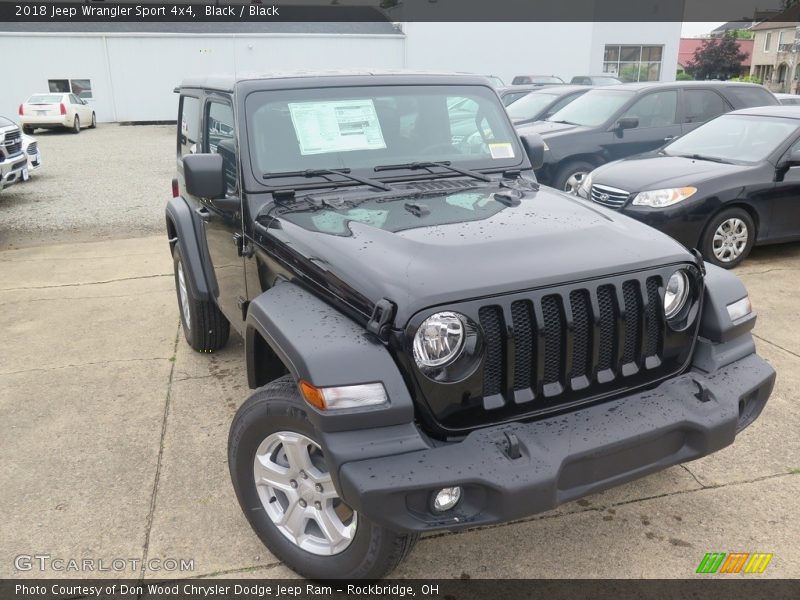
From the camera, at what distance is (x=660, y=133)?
977 cm

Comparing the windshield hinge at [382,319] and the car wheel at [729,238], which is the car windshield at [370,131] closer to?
the windshield hinge at [382,319]

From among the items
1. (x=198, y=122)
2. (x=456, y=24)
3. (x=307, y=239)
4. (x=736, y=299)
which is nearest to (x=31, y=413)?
(x=198, y=122)

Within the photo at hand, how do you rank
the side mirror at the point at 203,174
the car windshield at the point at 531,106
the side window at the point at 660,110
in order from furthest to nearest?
the car windshield at the point at 531,106
the side window at the point at 660,110
the side mirror at the point at 203,174

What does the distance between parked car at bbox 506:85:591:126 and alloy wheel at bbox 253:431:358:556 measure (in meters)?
9.90

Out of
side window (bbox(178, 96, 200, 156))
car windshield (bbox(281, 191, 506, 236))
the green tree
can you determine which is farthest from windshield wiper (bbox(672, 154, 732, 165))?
the green tree

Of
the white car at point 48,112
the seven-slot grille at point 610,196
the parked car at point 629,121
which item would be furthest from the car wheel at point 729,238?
the white car at point 48,112

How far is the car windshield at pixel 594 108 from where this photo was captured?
9.87 meters

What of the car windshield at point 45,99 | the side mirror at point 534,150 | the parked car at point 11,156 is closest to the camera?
the side mirror at point 534,150

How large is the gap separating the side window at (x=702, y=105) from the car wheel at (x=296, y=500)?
9.15m

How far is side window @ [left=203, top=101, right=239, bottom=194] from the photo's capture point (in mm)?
3539

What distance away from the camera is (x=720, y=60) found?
195 feet

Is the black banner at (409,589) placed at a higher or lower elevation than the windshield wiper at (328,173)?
lower

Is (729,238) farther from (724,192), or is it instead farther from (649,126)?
(649,126)

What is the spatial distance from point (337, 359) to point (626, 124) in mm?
8399
